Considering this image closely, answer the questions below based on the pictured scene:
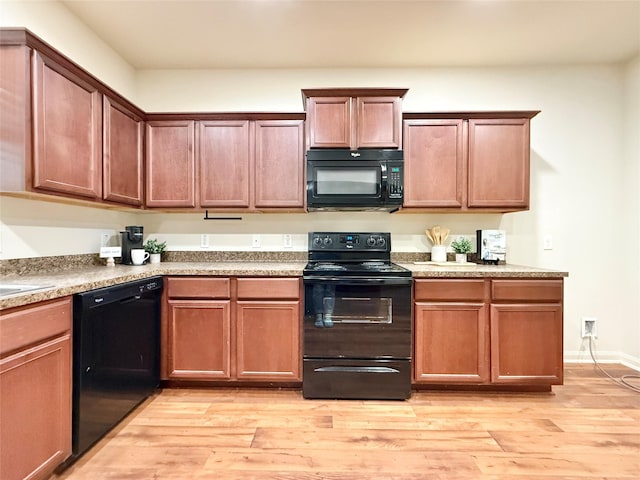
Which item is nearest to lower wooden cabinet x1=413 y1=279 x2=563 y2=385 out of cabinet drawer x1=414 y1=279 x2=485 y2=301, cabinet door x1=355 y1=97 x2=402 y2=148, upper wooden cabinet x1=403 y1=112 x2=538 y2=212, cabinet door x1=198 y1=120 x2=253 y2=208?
cabinet drawer x1=414 y1=279 x2=485 y2=301

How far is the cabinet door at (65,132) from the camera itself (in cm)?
165

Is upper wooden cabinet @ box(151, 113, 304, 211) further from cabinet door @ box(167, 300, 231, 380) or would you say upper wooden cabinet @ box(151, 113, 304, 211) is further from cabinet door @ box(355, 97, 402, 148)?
cabinet door @ box(167, 300, 231, 380)

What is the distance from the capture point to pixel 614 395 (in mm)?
2301

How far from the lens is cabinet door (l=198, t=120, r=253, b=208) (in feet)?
8.58

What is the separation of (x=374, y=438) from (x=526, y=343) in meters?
1.30

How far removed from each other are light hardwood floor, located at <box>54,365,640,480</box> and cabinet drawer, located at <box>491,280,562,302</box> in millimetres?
711

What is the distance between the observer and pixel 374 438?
71.6 inches

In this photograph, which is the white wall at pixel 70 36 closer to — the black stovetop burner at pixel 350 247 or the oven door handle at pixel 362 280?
the black stovetop burner at pixel 350 247

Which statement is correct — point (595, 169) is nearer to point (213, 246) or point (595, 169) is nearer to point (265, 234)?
point (265, 234)

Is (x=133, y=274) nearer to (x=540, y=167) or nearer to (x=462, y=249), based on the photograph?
(x=462, y=249)

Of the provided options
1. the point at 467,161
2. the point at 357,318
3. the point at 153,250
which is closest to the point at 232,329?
the point at 357,318

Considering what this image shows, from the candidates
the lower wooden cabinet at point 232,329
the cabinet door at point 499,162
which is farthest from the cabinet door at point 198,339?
the cabinet door at point 499,162

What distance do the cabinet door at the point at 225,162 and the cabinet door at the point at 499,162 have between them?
1805 mm

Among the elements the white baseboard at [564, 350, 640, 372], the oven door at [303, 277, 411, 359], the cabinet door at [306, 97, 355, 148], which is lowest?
the white baseboard at [564, 350, 640, 372]
